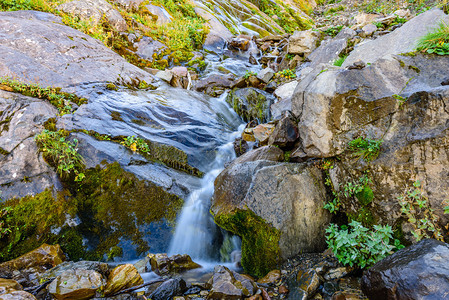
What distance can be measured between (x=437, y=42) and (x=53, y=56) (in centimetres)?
1076

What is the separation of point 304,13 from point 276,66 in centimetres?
2642

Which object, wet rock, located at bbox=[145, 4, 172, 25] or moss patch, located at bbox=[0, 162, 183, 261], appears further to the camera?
wet rock, located at bbox=[145, 4, 172, 25]

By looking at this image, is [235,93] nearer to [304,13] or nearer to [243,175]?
[243,175]

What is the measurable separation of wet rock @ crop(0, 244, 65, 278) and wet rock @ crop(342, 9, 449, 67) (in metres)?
7.37

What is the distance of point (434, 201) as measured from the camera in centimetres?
322

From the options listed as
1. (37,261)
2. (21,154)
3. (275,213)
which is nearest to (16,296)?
(37,261)

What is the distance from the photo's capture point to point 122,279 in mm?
3793

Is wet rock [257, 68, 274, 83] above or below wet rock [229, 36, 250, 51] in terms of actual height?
below

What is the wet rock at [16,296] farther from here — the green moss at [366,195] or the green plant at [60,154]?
the green moss at [366,195]

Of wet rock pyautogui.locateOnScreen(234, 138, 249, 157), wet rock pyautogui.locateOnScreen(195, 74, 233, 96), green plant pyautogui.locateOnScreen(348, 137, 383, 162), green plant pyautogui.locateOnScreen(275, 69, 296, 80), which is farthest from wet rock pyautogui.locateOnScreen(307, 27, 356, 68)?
green plant pyautogui.locateOnScreen(348, 137, 383, 162)

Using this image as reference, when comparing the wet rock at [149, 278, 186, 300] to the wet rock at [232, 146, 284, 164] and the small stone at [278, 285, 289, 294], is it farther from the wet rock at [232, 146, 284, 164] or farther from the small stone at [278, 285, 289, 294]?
the wet rock at [232, 146, 284, 164]

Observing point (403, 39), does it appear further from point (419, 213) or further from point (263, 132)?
point (419, 213)

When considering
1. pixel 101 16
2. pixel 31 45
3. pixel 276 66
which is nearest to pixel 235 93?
pixel 276 66

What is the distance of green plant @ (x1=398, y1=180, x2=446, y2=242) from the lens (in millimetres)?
3158
